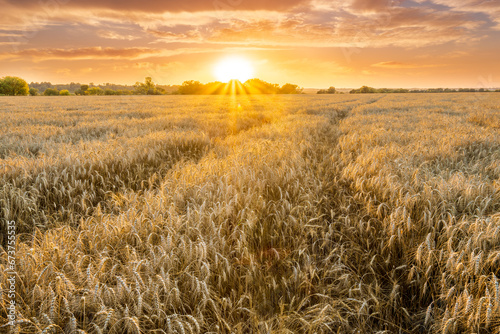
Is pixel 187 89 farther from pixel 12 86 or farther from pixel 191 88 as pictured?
pixel 12 86

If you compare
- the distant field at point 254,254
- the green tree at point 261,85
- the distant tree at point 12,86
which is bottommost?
the distant field at point 254,254

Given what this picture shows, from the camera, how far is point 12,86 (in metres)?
88.4

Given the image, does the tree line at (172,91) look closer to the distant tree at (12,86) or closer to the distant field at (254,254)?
the distant tree at (12,86)

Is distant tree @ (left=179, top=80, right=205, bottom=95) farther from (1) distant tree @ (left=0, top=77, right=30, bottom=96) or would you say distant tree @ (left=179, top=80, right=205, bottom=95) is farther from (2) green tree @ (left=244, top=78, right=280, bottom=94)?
(1) distant tree @ (left=0, top=77, right=30, bottom=96)

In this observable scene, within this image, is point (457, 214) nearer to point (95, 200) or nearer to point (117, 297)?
point (117, 297)

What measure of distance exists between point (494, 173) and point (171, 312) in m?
4.30

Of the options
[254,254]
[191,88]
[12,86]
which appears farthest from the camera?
[191,88]

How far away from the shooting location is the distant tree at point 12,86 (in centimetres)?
8669

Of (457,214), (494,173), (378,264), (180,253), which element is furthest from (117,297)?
(494,173)

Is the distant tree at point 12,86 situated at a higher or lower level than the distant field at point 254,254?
higher

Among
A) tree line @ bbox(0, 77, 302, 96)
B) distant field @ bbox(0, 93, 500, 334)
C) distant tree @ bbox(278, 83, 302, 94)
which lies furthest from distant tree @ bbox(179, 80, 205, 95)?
distant field @ bbox(0, 93, 500, 334)

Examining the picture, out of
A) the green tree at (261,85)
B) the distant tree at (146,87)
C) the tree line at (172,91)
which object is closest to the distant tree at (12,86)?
the tree line at (172,91)

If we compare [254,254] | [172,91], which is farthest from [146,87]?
[254,254]

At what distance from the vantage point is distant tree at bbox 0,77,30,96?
86694 millimetres
